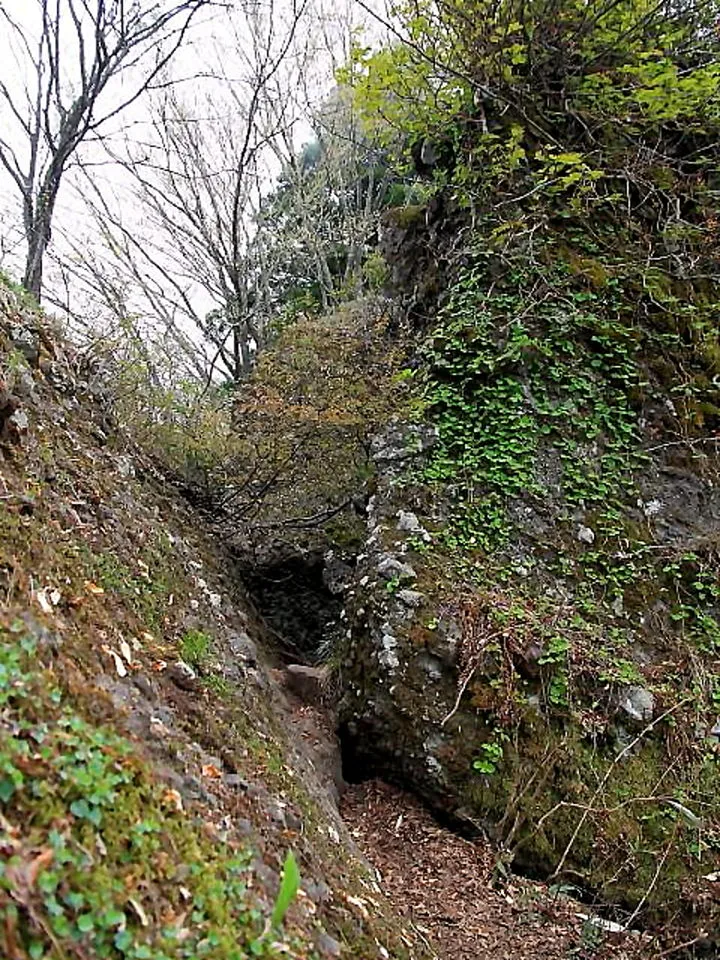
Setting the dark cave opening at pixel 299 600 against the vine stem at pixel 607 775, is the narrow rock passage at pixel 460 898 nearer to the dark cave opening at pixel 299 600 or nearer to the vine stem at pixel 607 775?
the vine stem at pixel 607 775

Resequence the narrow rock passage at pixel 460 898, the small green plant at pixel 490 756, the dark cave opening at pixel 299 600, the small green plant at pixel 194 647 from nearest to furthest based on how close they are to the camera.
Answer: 1. the small green plant at pixel 194 647
2. the narrow rock passage at pixel 460 898
3. the small green plant at pixel 490 756
4. the dark cave opening at pixel 299 600

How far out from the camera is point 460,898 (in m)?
3.77

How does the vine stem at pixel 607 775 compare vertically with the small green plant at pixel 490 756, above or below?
below

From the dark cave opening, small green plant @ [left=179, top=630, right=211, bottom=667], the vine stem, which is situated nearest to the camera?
small green plant @ [left=179, top=630, right=211, bottom=667]

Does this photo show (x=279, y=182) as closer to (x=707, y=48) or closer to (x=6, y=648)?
(x=707, y=48)

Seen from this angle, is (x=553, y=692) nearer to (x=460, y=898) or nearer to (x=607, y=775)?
(x=607, y=775)

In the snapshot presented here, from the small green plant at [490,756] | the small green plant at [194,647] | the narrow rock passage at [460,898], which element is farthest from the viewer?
the small green plant at [490,756]

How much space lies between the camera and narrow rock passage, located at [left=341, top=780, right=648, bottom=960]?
3414 millimetres

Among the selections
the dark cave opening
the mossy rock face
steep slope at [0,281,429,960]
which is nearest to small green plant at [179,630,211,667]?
steep slope at [0,281,429,960]

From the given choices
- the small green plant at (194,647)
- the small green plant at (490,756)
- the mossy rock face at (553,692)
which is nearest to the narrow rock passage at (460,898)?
the mossy rock face at (553,692)

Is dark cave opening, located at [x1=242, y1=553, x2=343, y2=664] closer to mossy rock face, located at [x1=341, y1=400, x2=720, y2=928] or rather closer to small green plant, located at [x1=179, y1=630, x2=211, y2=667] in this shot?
mossy rock face, located at [x1=341, y1=400, x2=720, y2=928]

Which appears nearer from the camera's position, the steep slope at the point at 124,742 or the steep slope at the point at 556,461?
the steep slope at the point at 124,742

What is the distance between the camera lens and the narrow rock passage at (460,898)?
3.41 m

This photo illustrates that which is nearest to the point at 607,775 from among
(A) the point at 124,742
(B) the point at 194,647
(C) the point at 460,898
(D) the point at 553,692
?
(D) the point at 553,692
